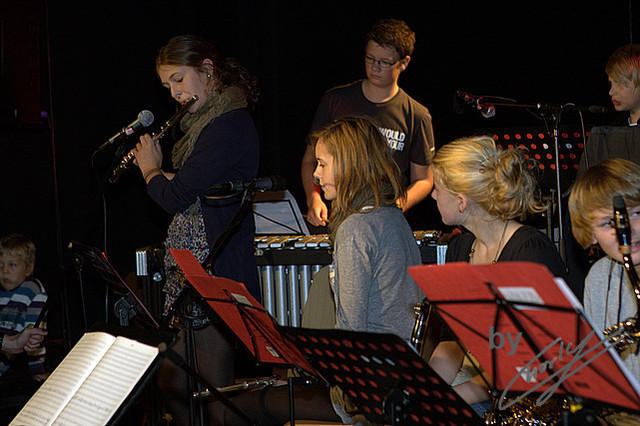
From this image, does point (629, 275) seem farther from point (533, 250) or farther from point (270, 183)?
point (270, 183)

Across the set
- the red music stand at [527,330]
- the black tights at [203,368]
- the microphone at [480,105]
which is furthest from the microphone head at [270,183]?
the microphone at [480,105]

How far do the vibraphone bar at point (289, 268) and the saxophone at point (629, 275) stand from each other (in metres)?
1.81

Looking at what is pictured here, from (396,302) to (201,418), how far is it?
34.7 inches

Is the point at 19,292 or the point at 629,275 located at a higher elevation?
the point at 629,275

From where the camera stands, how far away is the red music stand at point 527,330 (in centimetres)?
155

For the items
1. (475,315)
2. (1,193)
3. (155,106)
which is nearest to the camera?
(475,315)

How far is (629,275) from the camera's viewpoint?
2.09m

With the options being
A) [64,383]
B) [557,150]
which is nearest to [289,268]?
[557,150]

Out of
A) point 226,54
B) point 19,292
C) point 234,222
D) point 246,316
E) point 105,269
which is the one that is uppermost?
point 226,54

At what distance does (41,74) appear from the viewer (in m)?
5.03

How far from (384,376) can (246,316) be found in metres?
0.57

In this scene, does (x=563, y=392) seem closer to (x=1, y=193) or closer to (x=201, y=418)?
(x=201, y=418)

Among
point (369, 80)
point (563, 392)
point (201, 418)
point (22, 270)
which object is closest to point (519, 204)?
point (563, 392)

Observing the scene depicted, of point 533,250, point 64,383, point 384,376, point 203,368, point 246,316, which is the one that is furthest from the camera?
point 203,368
